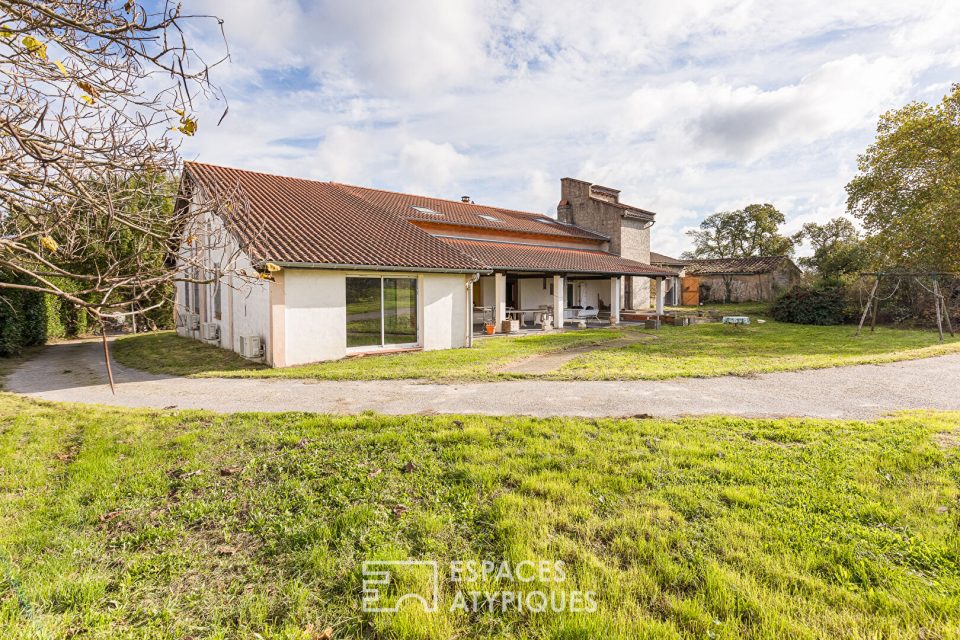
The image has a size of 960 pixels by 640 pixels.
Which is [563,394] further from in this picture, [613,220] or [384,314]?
[613,220]

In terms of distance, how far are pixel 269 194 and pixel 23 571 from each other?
48.4 ft

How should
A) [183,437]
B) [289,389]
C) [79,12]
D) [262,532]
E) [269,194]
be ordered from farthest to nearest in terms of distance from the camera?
[269,194] < [289,389] < [183,437] < [262,532] < [79,12]

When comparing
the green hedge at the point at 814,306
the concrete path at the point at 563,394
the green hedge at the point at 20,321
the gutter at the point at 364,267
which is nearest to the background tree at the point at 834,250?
the green hedge at the point at 814,306

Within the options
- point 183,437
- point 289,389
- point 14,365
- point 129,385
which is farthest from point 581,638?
point 14,365

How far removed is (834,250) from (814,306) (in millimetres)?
9903

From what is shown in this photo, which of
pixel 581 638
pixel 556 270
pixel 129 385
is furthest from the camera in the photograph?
pixel 556 270

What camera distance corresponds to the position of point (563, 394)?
7.74 metres

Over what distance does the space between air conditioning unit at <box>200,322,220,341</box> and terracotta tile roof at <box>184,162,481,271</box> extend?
4360 mm

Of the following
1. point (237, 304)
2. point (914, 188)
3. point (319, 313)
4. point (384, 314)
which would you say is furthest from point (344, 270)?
point (914, 188)

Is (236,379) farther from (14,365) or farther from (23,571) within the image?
(14,365)

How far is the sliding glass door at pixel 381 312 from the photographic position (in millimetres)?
12062

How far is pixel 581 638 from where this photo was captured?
239 centimetres

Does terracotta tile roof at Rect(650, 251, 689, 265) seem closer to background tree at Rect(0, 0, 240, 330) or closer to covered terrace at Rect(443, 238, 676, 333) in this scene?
covered terrace at Rect(443, 238, 676, 333)

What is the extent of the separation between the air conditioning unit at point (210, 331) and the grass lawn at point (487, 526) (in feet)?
31.3
